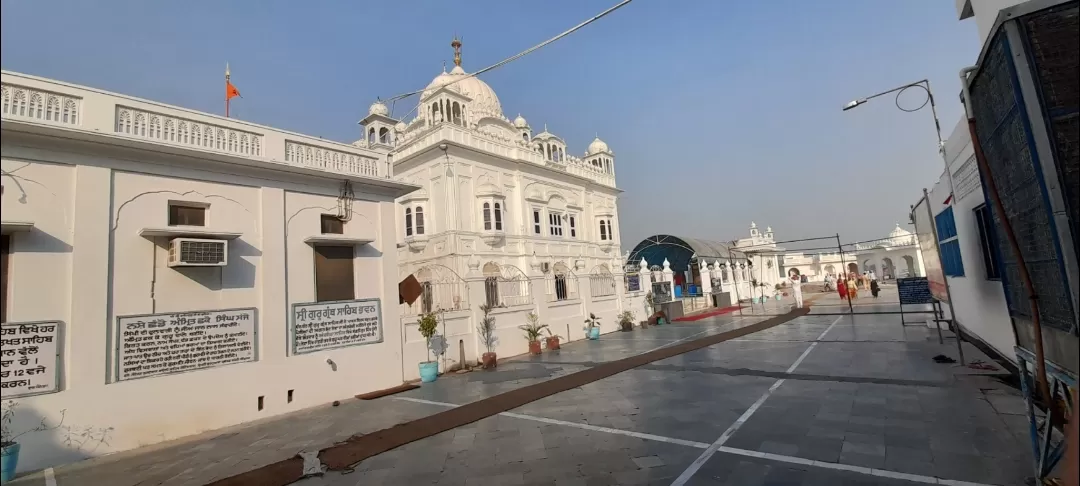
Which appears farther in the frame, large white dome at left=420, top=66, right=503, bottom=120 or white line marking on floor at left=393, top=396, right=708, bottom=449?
large white dome at left=420, top=66, right=503, bottom=120

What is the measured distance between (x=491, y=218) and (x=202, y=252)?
1317 centimetres

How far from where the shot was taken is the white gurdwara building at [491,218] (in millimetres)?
16156

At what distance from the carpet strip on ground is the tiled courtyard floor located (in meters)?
0.22

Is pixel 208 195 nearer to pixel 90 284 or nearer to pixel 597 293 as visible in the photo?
pixel 90 284

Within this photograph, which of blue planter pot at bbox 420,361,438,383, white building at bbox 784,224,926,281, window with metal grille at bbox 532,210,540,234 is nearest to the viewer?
blue planter pot at bbox 420,361,438,383

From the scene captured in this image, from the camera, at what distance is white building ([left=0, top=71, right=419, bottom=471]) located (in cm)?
596

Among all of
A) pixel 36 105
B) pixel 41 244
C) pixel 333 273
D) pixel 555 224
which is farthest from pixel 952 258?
pixel 555 224

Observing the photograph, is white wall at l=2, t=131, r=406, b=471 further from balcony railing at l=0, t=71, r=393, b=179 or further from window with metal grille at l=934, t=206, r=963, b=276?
window with metal grille at l=934, t=206, r=963, b=276

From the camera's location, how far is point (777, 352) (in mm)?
10516

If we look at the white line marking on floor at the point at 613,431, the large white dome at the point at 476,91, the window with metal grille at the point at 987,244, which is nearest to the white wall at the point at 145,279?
the white line marking on floor at the point at 613,431

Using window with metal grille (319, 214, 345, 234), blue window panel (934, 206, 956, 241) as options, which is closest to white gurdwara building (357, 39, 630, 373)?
window with metal grille (319, 214, 345, 234)

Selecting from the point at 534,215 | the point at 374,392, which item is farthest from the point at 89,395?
the point at 534,215

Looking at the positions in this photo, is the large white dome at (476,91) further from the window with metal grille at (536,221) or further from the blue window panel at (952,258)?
the blue window panel at (952,258)

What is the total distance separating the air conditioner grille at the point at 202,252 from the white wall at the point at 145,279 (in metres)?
0.36
